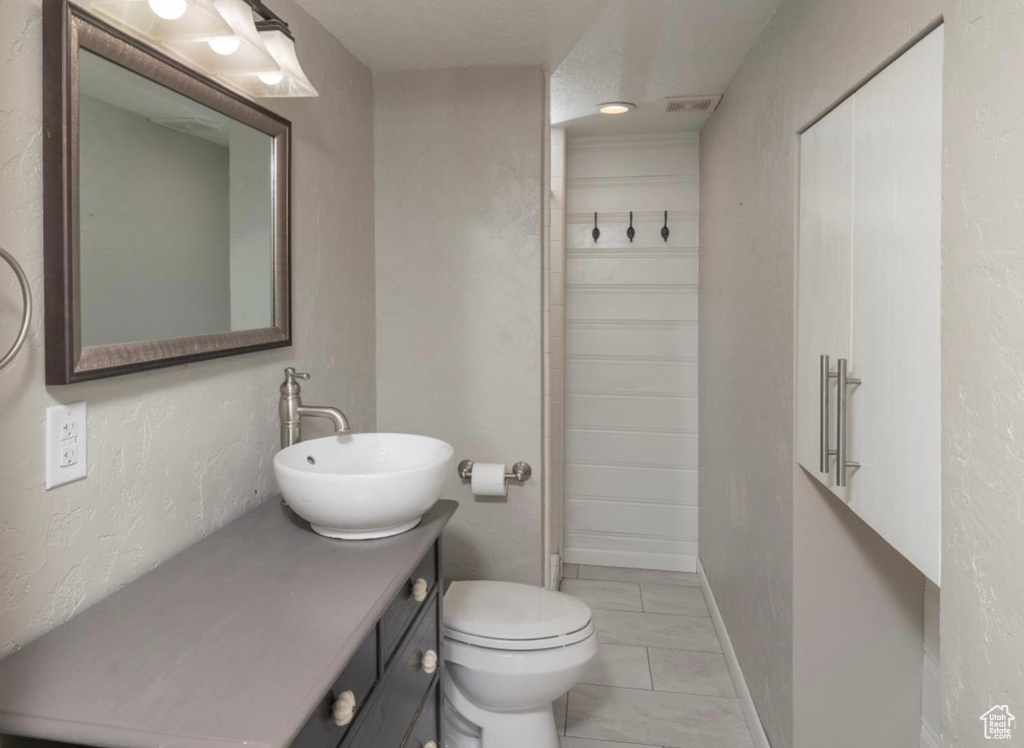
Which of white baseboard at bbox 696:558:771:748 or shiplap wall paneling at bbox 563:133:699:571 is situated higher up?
shiplap wall paneling at bbox 563:133:699:571

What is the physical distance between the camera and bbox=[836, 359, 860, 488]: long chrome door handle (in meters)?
1.53

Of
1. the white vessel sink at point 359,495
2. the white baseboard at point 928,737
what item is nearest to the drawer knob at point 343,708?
the white vessel sink at point 359,495

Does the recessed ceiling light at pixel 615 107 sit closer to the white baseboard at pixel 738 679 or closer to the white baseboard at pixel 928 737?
the white baseboard at pixel 738 679

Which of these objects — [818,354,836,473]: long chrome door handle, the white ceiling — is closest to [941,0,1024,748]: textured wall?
[818,354,836,473]: long chrome door handle

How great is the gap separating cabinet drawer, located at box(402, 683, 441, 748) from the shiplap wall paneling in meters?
2.19

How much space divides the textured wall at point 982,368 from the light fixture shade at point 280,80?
1.24 meters

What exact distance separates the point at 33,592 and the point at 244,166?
985mm

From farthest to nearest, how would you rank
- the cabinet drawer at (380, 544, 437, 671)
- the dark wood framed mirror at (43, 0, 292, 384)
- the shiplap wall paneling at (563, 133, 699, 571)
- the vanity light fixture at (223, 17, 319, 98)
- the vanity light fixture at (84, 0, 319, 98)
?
the shiplap wall paneling at (563, 133, 699, 571), the vanity light fixture at (223, 17, 319, 98), the cabinet drawer at (380, 544, 437, 671), the vanity light fixture at (84, 0, 319, 98), the dark wood framed mirror at (43, 0, 292, 384)

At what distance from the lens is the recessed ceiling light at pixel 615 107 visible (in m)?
3.01

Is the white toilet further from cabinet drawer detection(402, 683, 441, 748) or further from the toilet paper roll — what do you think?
the toilet paper roll

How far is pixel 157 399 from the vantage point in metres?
1.35

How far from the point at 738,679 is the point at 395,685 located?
1.70 m

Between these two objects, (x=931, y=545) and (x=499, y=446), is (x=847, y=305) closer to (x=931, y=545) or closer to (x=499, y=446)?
(x=931, y=545)

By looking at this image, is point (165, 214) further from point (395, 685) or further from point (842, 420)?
point (842, 420)
